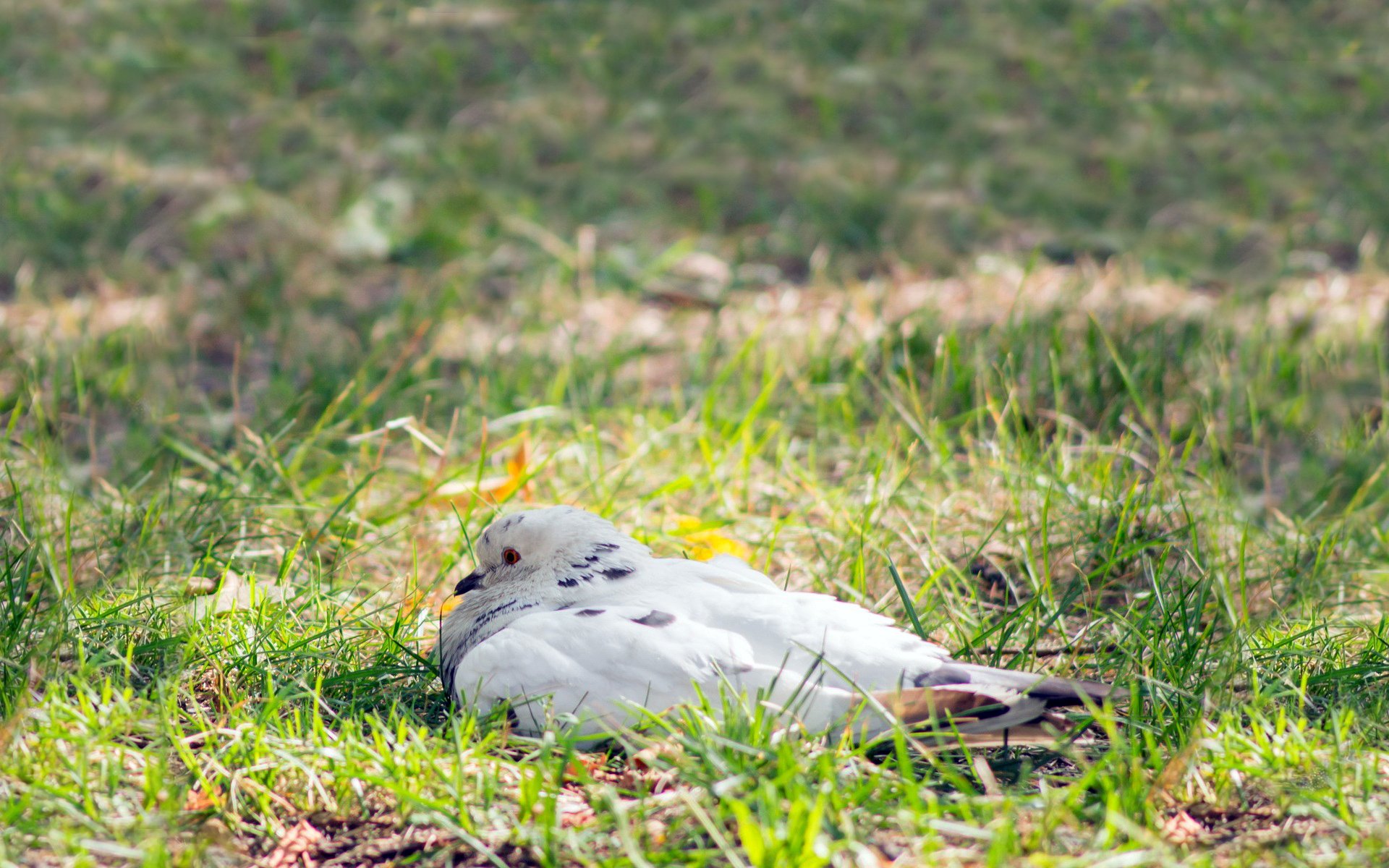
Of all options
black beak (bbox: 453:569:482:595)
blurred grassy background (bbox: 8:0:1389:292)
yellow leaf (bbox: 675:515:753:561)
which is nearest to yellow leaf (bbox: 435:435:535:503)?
yellow leaf (bbox: 675:515:753:561)

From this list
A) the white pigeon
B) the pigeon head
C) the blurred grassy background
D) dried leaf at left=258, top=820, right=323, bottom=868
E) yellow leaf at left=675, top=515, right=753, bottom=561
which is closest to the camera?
dried leaf at left=258, top=820, right=323, bottom=868

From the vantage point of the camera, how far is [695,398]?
4832 mm

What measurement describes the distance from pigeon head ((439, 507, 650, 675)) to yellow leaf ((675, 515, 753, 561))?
501 mm

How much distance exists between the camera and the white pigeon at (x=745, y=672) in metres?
2.49

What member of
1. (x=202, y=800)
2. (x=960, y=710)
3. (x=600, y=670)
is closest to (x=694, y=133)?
(x=600, y=670)

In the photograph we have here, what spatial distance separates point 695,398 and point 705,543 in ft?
4.35

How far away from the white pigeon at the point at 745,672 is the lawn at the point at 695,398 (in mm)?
91

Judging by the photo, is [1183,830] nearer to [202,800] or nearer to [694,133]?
[202,800]

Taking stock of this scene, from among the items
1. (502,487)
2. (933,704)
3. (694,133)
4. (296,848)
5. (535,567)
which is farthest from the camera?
(694,133)

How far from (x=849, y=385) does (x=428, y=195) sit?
334cm

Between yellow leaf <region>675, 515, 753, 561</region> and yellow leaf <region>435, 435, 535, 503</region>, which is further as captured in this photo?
yellow leaf <region>435, 435, 535, 503</region>

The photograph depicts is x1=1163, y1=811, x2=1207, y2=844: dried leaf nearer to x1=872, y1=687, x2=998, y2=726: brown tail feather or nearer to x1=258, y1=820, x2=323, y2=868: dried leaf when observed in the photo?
x1=872, y1=687, x2=998, y2=726: brown tail feather

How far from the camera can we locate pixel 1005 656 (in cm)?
318

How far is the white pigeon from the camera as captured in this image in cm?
Result: 249
